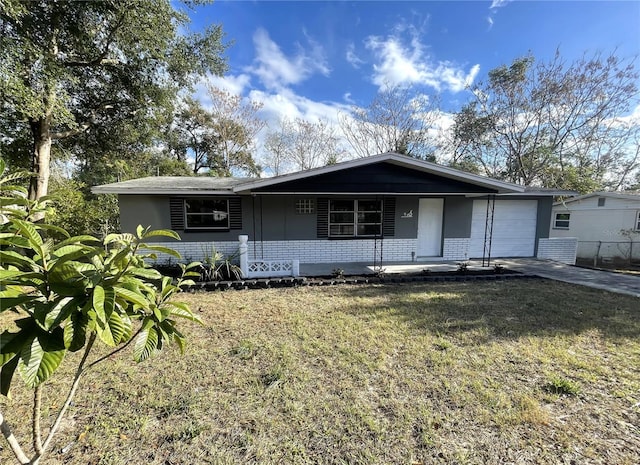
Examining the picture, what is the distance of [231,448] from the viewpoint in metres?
2.30

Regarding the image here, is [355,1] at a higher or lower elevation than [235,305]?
higher

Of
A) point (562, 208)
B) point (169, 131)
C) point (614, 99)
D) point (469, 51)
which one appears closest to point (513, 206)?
point (562, 208)

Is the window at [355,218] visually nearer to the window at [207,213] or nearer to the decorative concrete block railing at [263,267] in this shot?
the decorative concrete block railing at [263,267]

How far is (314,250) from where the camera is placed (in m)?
9.58

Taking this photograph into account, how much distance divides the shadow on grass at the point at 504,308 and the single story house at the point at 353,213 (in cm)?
250

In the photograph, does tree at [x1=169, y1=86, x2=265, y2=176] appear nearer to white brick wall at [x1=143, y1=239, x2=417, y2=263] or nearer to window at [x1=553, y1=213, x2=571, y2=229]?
white brick wall at [x1=143, y1=239, x2=417, y2=263]

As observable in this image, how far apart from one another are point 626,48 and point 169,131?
29.8m

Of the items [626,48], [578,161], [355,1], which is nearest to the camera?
[355,1]

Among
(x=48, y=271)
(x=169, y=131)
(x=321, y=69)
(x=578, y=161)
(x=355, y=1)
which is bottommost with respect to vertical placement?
(x=48, y=271)

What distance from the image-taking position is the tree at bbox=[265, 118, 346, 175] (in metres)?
24.4

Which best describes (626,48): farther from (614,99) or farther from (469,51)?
(469,51)

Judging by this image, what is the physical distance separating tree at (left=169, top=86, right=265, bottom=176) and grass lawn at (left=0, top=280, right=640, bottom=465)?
71.2 feet

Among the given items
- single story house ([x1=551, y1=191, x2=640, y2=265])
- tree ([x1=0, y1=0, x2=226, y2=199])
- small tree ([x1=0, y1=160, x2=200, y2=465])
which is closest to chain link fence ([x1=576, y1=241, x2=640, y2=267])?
single story house ([x1=551, y1=191, x2=640, y2=265])

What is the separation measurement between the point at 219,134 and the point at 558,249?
2389 centimetres
